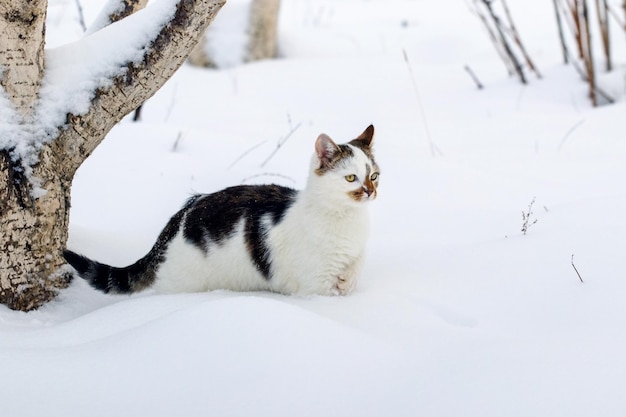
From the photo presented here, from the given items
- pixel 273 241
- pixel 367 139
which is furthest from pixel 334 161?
pixel 273 241

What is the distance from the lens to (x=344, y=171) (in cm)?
272

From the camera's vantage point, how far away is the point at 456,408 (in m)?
1.72

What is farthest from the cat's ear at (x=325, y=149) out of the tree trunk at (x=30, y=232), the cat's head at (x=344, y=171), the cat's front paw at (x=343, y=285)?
the tree trunk at (x=30, y=232)

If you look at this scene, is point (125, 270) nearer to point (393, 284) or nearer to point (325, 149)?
point (325, 149)

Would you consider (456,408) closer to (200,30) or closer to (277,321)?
(277,321)

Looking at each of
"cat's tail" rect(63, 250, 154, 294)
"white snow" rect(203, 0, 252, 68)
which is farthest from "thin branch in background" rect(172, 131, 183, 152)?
"white snow" rect(203, 0, 252, 68)

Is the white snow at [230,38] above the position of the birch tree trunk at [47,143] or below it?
below

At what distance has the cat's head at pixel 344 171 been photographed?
2715mm

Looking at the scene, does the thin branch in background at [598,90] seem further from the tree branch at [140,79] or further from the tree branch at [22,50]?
the tree branch at [22,50]

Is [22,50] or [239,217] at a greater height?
[22,50]

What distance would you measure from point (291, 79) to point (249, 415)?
542 centimetres

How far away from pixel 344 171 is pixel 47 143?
112 cm

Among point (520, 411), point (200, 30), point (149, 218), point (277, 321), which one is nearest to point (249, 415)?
point (277, 321)

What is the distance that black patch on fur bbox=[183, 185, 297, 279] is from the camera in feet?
9.34
